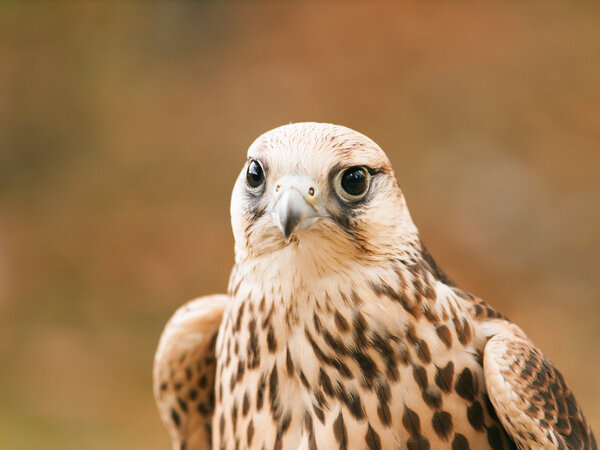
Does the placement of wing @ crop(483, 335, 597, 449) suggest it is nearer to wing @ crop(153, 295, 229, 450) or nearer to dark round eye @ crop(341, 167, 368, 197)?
dark round eye @ crop(341, 167, 368, 197)

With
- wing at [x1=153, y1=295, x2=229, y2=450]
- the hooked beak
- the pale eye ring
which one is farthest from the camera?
wing at [x1=153, y1=295, x2=229, y2=450]

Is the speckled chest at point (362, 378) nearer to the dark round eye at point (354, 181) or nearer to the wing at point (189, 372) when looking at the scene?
the dark round eye at point (354, 181)

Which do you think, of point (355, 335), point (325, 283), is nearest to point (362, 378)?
point (355, 335)

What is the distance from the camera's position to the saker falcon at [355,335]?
145 centimetres

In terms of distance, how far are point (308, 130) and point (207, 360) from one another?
0.81m

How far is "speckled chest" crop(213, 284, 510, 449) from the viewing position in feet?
4.90

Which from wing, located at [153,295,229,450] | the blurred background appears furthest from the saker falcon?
the blurred background

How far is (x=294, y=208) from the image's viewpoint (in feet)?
4.37

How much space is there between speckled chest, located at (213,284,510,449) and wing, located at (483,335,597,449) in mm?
66

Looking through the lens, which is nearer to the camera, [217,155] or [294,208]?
[294,208]

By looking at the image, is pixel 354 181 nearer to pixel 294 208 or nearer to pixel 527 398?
pixel 294 208

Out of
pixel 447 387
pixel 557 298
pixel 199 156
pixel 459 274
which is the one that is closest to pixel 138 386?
pixel 199 156

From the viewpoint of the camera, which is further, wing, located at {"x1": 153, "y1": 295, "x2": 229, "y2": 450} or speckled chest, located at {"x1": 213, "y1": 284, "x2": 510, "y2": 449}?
wing, located at {"x1": 153, "y1": 295, "x2": 229, "y2": 450}

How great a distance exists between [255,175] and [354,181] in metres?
0.20
